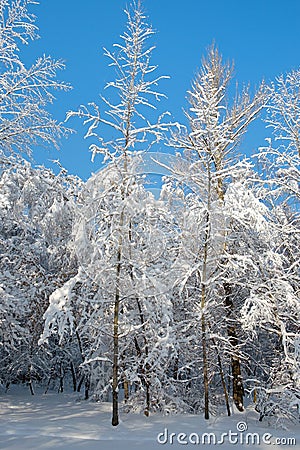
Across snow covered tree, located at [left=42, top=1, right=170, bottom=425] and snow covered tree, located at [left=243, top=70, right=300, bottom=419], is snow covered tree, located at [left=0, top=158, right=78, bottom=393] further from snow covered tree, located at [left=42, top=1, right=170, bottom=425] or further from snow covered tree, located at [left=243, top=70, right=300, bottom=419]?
snow covered tree, located at [left=243, top=70, right=300, bottom=419]

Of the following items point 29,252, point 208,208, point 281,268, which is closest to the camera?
point 208,208

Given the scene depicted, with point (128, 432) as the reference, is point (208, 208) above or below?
above

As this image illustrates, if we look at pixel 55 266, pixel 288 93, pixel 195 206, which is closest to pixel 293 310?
pixel 195 206

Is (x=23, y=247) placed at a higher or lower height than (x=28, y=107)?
lower

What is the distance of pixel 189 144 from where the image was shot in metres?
10.7

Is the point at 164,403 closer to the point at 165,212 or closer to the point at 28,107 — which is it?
the point at 165,212

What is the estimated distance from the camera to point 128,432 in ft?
23.2

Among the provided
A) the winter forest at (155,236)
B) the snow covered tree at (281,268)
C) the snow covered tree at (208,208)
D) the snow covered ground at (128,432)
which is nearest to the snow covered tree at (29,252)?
the winter forest at (155,236)

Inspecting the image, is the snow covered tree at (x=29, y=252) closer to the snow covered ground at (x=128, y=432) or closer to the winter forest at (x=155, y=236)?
the winter forest at (x=155, y=236)

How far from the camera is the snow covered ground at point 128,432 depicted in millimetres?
6332

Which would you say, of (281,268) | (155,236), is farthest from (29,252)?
(281,268)

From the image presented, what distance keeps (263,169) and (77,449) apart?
7707mm

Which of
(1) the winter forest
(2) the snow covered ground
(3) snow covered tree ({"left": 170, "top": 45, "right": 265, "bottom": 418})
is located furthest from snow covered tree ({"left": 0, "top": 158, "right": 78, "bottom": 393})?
(3) snow covered tree ({"left": 170, "top": 45, "right": 265, "bottom": 418})

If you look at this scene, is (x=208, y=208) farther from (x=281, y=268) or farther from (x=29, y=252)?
(x=29, y=252)
